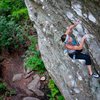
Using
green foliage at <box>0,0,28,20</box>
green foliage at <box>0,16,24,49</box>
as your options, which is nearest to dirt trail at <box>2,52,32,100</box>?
green foliage at <box>0,16,24,49</box>

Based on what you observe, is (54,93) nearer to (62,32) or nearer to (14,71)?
(14,71)

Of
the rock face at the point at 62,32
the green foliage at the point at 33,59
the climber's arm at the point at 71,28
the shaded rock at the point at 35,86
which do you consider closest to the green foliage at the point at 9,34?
the green foliage at the point at 33,59

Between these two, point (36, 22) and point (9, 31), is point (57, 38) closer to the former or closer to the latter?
point (36, 22)

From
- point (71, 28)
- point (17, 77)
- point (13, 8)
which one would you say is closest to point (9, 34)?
point (13, 8)

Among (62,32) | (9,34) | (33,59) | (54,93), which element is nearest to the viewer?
(62,32)

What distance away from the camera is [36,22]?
12953 mm

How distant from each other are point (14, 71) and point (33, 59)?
4.97ft

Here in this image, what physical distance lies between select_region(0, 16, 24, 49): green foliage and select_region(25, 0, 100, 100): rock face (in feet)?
12.5

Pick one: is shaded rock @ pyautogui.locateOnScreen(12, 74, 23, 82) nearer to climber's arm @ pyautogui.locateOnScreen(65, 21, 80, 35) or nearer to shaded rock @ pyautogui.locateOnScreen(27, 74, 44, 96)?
shaded rock @ pyautogui.locateOnScreen(27, 74, 44, 96)

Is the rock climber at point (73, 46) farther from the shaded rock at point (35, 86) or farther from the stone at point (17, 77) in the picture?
the stone at point (17, 77)

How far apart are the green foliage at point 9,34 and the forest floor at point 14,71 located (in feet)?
1.92

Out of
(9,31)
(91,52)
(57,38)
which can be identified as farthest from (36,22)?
(9,31)

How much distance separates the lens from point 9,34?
1697 centimetres

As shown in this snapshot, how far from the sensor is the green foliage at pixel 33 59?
49.9 ft
